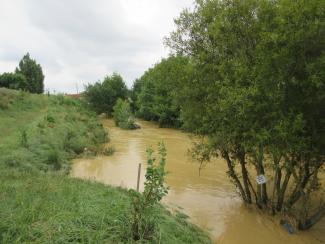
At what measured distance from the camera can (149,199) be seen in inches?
232

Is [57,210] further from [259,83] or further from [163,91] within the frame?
[163,91]

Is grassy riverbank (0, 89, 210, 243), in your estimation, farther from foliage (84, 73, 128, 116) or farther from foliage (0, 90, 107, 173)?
foliage (84, 73, 128, 116)

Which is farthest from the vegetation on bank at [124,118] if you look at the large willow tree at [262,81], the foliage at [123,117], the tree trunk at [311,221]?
the tree trunk at [311,221]

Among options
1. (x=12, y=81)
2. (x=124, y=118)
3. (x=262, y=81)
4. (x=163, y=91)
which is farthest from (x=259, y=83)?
(x=12, y=81)

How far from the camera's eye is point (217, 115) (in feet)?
31.0

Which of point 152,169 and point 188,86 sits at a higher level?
point 188,86

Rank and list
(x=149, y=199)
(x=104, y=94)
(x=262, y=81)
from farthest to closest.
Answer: (x=104, y=94), (x=262, y=81), (x=149, y=199)

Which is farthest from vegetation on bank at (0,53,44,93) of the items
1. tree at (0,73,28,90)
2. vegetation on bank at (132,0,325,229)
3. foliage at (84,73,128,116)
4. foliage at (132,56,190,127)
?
vegetation on bank at (132,0,325,229)

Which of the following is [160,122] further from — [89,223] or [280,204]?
[89,223]

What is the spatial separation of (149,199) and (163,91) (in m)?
32.6

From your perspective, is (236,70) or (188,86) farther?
(188,86)

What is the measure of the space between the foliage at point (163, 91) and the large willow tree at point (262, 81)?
1.41ft

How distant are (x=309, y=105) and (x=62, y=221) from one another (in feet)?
20.6

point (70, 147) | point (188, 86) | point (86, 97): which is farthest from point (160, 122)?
point (188, 86)
